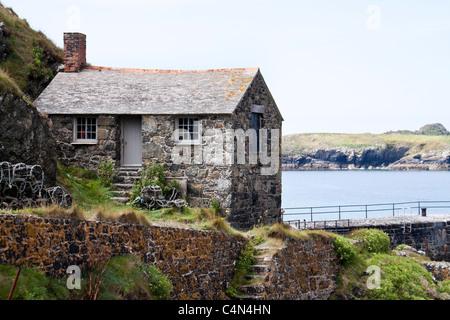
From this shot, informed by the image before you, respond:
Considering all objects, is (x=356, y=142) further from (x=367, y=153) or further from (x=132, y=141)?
(x=132, y=141)

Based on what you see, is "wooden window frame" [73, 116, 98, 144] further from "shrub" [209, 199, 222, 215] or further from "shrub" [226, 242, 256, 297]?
"shrub" [226, 242, 256, 297]

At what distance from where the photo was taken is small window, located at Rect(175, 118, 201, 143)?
24.3 metres

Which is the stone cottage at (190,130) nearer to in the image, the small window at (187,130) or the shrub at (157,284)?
the small window at (187,130)

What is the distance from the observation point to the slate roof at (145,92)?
2462 cm

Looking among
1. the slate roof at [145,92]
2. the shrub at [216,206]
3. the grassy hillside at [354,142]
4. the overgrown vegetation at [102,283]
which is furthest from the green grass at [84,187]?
the grassy hillside at [354,142]

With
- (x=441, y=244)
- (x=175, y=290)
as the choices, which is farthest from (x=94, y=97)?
(x=441, y=244)

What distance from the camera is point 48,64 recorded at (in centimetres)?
2903

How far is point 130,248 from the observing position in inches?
555

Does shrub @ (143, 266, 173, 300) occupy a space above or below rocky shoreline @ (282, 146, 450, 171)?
below

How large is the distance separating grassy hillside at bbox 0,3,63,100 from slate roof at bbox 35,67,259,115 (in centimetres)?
102

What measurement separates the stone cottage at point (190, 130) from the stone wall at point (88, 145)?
1.5 inches

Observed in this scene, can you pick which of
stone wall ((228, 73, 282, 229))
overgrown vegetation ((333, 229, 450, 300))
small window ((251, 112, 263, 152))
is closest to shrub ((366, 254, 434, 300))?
overgrown vegetation ((333, 229, 450, 300))

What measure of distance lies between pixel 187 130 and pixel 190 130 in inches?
→ 4.5

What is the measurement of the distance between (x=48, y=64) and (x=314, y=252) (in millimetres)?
15130
